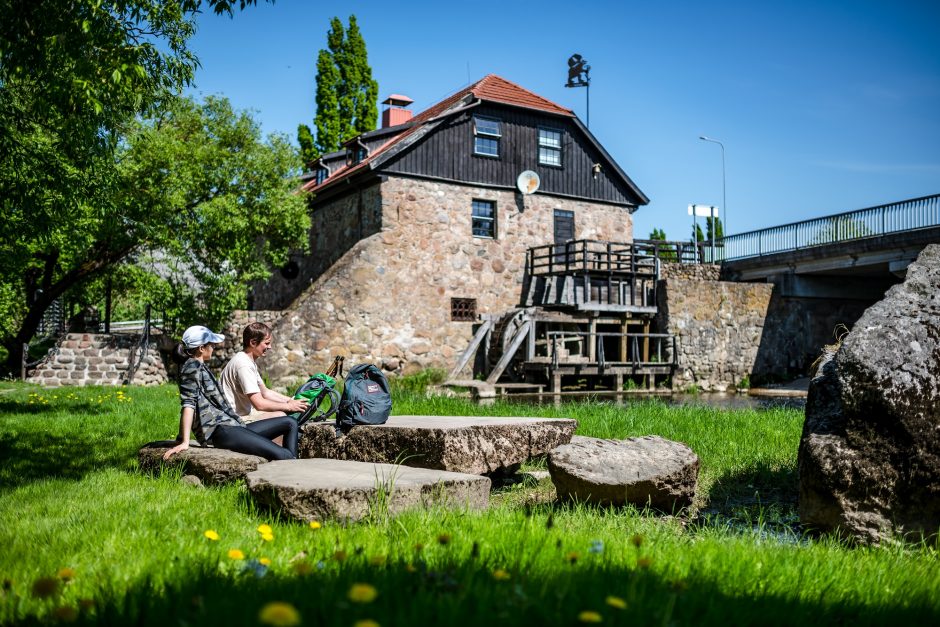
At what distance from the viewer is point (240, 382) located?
20.7ft

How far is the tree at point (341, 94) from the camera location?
1422 inches

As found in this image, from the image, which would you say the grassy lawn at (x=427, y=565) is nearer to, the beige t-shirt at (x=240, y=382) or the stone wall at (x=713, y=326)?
the beige t-shirt at (x=240, y=382)

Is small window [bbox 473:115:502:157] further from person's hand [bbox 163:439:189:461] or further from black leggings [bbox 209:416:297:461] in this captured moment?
person's hand [bbox 163:439:189:461]

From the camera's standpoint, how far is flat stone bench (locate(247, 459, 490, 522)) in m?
3.89

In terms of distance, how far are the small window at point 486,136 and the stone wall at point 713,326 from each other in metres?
7.43

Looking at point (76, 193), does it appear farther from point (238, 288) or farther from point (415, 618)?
point (238, 288)

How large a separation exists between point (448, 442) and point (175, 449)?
6.76 feet

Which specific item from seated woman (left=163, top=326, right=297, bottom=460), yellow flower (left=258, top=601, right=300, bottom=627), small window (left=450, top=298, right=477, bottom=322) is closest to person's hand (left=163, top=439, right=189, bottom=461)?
seated woman (left=163, top=326, right=297, bottom=460)

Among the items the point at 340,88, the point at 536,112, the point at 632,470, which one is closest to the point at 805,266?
the point at 536,112

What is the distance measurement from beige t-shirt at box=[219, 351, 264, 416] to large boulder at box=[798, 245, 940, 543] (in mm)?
4156

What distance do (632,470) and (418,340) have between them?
18.6 m

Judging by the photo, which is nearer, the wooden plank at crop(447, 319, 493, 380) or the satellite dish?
the wooden plank at crop(447, 319, 493, 380)

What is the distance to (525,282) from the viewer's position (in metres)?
25.7

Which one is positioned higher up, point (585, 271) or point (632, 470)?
point (585, 271)
